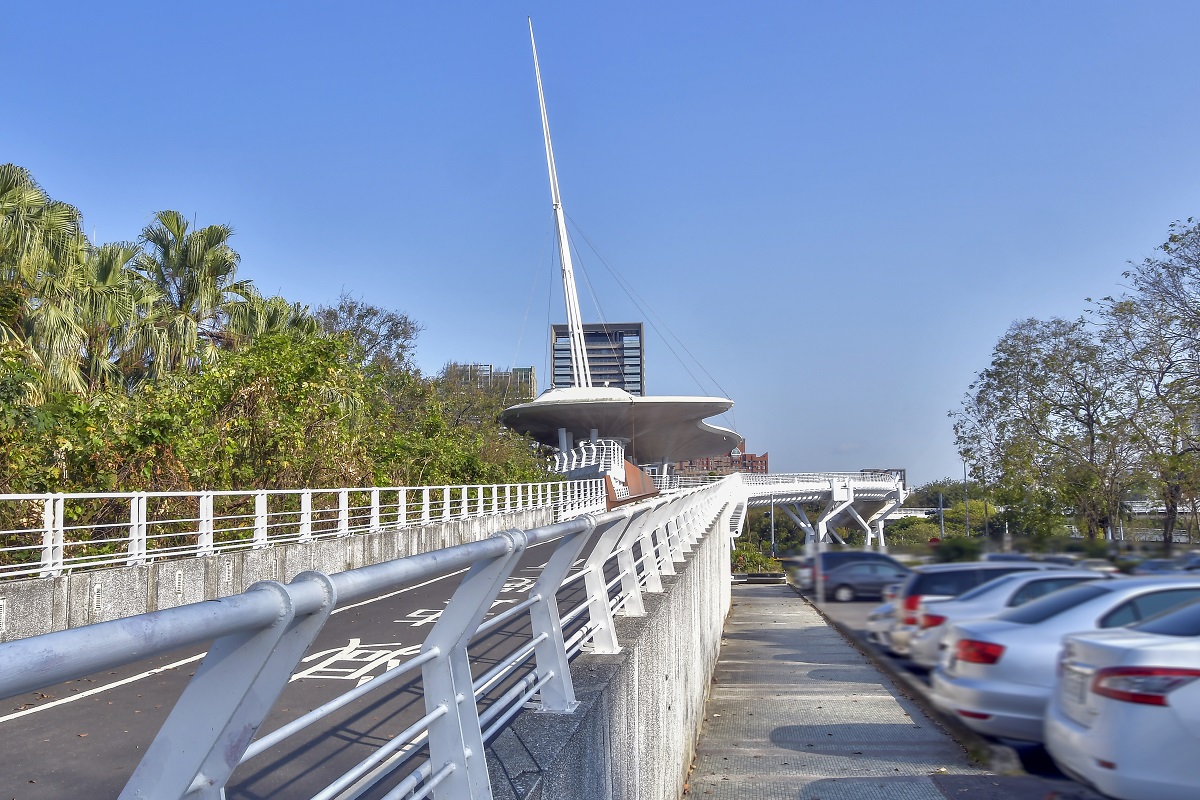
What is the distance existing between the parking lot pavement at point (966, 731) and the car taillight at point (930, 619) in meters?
0.17

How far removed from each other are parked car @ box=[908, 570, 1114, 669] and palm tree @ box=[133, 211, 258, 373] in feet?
90.2

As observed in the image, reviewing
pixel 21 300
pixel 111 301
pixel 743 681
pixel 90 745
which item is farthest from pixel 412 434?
pixel 90 745

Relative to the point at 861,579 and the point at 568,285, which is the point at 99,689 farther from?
the point at 568,285

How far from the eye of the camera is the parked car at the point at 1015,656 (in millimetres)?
2670

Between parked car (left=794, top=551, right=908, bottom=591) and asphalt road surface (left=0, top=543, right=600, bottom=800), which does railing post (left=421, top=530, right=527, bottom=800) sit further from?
asphalt road surface (left=0, top=543, right=600, bottom=800)

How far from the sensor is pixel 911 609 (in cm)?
304

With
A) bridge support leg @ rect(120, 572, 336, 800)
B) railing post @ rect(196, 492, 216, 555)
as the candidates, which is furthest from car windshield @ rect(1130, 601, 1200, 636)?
railing post @ rect(196, 492, 216, 555)

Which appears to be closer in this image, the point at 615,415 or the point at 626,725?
the point at 626,725

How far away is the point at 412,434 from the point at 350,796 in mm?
35252

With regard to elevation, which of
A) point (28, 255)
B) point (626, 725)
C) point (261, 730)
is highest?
point (28, 255)

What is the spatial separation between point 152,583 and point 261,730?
6.93 meters

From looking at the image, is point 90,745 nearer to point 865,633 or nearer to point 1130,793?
point 865,633

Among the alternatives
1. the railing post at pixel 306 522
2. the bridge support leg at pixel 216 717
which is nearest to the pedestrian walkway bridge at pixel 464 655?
the bridge support leg at pixel 216 717

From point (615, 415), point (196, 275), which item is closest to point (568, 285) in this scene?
point (615, 415)
